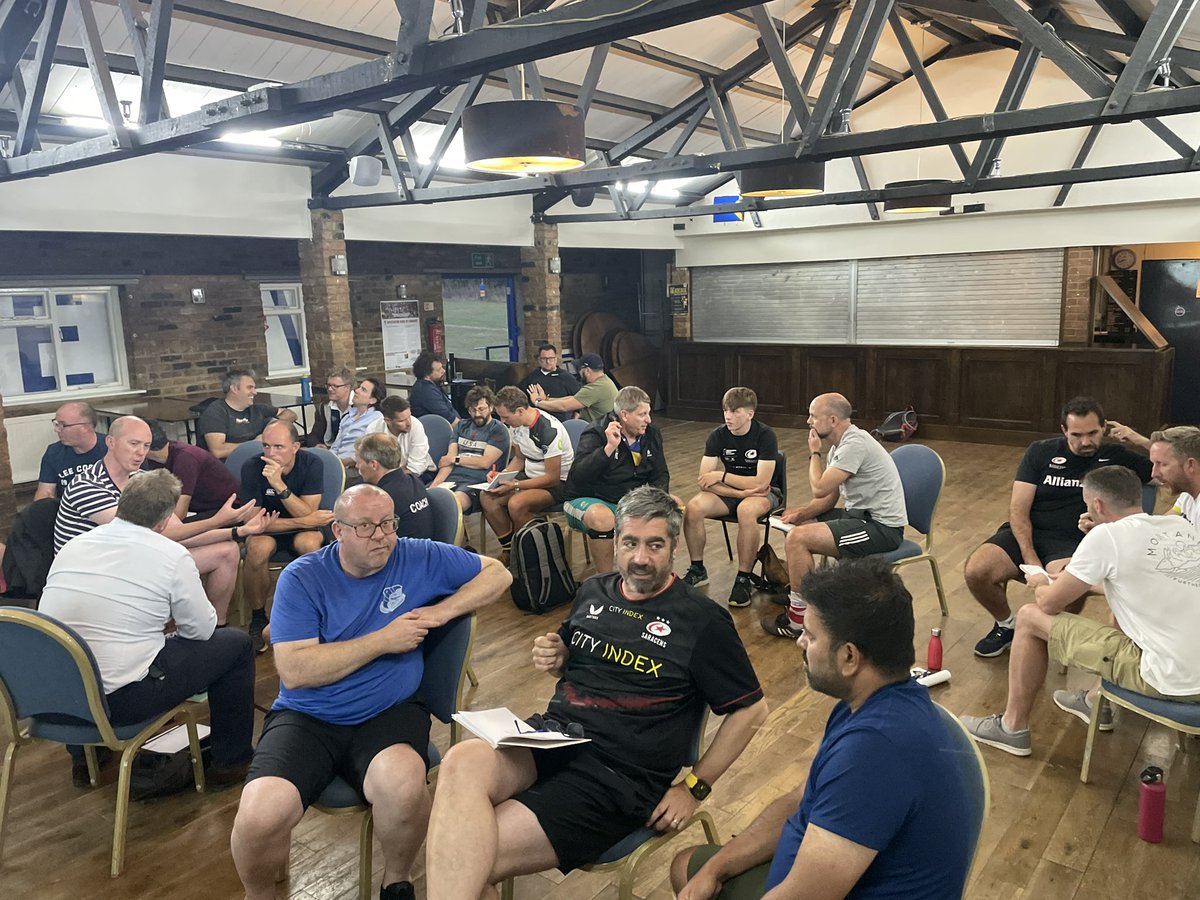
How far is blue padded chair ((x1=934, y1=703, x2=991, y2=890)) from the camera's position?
5.11 ft

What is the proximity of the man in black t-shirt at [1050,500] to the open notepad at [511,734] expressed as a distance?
8.89ft

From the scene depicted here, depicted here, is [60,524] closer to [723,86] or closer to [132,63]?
[132,63]

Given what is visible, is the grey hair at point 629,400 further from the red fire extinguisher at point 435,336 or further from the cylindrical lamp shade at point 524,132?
the red fire extinguisher at point 435,336

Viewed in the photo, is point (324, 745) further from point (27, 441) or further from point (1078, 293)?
point (1078, 293)

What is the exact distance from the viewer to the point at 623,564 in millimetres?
2385

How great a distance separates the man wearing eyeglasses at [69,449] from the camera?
4531 mm

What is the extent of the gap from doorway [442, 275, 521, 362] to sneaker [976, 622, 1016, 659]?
27.6 feet

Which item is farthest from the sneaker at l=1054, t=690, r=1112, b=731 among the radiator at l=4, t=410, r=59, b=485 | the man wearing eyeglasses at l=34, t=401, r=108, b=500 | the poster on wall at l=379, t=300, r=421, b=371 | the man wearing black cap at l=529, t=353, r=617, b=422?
the poster on wall at l=379, t=300, r=421, b=371

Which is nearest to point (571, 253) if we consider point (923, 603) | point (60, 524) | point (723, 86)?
point (723, 86)

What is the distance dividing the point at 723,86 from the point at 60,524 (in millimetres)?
7107

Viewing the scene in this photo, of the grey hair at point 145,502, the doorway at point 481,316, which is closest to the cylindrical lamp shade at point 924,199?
the doorway at point 481,316

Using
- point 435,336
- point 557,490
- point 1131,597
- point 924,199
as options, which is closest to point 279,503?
point 557,490

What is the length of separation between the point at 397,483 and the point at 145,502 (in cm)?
125

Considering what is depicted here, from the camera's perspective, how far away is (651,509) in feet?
7.97
